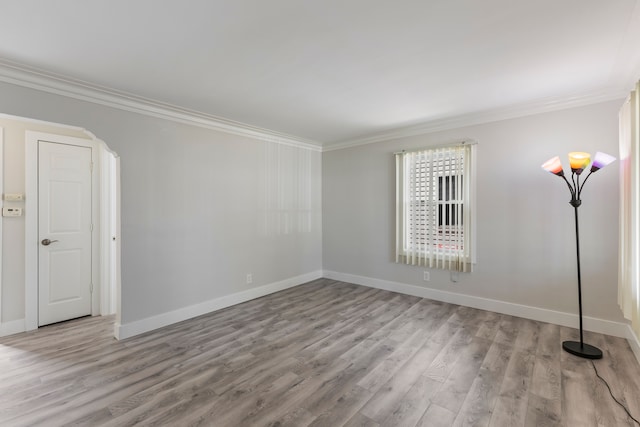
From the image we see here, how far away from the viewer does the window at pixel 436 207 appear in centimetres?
388

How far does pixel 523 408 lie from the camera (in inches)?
77.1

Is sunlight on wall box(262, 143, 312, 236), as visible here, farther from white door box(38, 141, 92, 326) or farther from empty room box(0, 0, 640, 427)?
white door box(38, 141, 92, 326)

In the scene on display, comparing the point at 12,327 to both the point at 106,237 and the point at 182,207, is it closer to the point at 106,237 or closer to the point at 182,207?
the point at 106,237

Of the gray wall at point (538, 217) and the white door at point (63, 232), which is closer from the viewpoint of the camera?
the gray wall at point (538, 217)

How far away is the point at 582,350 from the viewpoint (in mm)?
2643

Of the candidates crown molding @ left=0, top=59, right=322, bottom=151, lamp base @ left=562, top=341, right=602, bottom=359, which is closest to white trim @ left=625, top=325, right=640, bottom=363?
lamp base @ left=562, top=341, right=602, bottom=359

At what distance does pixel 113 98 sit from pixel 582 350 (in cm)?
531

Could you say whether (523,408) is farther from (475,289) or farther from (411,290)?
(411,290)

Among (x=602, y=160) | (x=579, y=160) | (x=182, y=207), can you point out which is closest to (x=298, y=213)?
(x=182, y=207)

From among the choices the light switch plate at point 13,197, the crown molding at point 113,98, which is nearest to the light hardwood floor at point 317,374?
the light switch plate at point 13,197

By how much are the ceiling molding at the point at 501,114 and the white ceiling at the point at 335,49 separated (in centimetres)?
3

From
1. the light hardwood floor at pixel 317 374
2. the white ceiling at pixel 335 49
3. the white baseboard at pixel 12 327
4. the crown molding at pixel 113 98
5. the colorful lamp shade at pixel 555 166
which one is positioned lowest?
the light hardwood floor at pixel 317 374

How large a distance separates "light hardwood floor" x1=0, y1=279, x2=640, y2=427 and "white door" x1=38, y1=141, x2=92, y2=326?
12.1 inches

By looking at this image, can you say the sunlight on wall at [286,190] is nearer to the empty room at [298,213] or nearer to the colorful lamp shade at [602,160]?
the empty room at [298,213]
